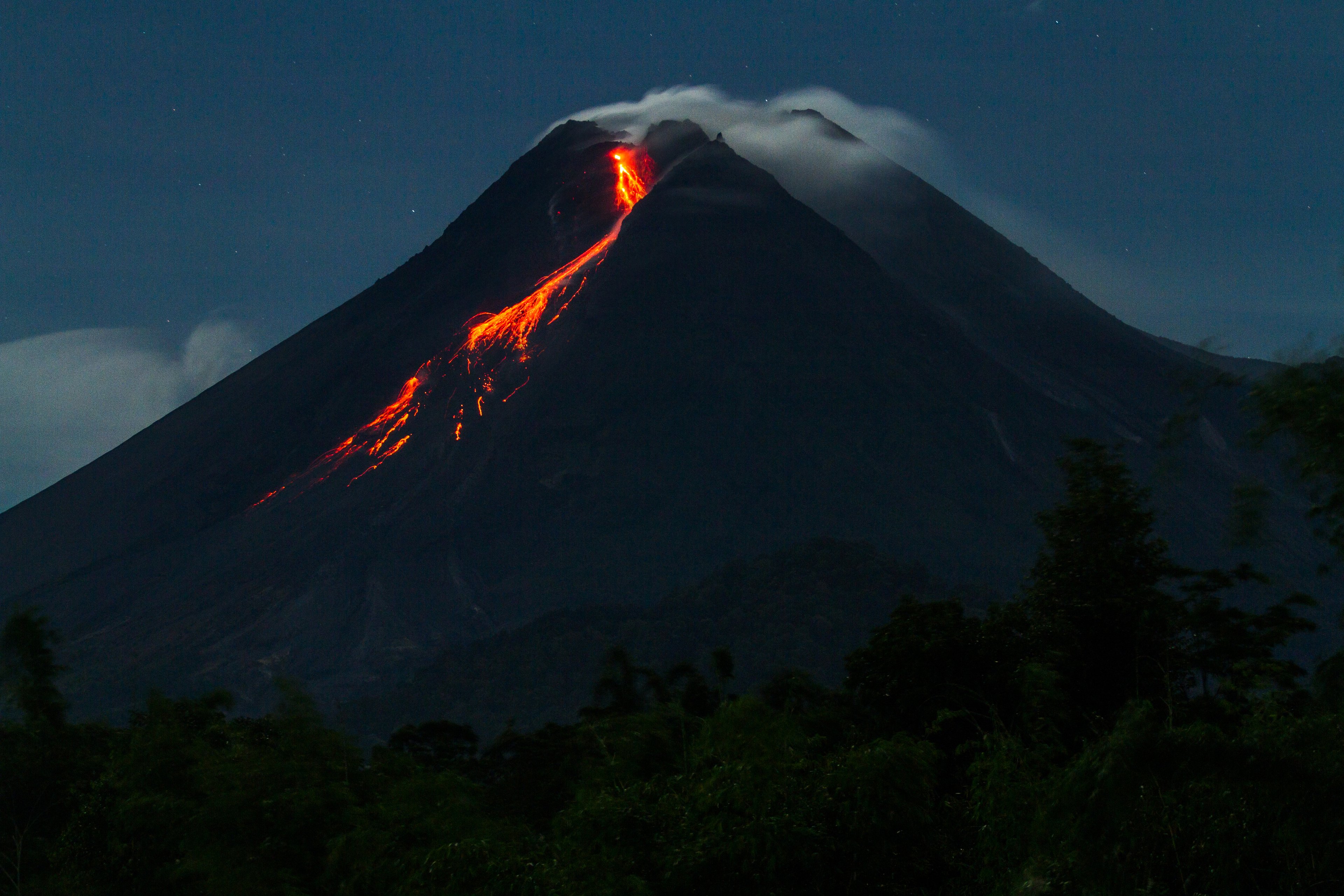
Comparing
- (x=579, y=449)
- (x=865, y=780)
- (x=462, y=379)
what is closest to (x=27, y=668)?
(x=865, y=780)

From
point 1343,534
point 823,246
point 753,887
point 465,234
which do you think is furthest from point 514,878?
point 465,234

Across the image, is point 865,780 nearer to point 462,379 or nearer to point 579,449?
point 579,449

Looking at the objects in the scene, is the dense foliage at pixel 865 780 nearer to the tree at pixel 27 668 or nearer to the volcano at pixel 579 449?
the tree at pixel 27 668

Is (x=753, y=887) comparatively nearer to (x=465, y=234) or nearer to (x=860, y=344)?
(x=860, y=344)

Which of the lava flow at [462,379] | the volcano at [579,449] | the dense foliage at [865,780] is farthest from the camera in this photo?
the lava flow at [462,379]

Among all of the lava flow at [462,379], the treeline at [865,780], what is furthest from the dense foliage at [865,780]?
the lava flow at [462,379]

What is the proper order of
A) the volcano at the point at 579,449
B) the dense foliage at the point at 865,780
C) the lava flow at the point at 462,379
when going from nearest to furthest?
the dense foliage at the point at 865,780 < the volcano at the point at 579,449 < the lava flow at the point at 462,379
